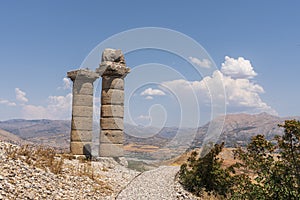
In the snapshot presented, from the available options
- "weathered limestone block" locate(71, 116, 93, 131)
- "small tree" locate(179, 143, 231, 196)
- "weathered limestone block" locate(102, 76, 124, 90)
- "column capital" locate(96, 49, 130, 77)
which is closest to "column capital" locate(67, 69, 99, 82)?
"column capital" locate(96, 49, 130, 77)

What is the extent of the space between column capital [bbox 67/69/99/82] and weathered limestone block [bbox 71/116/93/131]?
2494 mm

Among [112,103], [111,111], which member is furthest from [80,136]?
[112,103]

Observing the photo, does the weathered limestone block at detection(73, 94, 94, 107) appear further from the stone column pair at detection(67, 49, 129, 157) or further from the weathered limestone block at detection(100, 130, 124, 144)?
the weathered limestone block at detection(100, 130, 124, 144)

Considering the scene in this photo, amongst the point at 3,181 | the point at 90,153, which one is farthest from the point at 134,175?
the point at 3,181

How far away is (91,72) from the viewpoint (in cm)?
2014

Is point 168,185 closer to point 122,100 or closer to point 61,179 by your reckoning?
point 61,179

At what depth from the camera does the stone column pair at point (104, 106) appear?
19594mm

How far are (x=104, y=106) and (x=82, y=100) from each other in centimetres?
161

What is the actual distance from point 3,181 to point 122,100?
1174cm

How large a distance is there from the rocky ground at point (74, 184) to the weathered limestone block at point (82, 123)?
448 cm

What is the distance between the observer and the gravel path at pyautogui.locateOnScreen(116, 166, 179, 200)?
38.3 feet

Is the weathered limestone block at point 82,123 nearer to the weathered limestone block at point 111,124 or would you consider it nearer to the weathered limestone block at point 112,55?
the weathered limestone block at point 111,124

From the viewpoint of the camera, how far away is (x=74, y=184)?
11.3 meters

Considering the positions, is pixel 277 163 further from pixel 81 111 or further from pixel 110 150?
pixel 81 111
